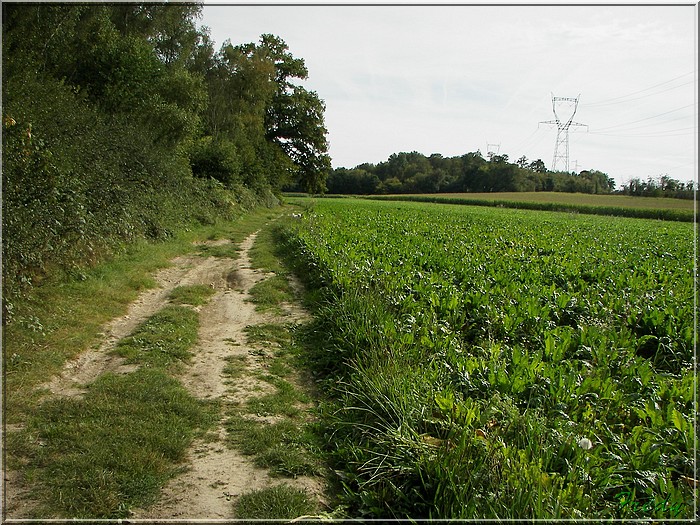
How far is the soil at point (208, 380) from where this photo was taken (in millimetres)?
3082

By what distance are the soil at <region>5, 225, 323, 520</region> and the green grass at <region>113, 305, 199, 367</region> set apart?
0.14m

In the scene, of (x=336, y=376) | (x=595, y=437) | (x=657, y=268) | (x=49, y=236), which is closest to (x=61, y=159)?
(x=49, y=236)

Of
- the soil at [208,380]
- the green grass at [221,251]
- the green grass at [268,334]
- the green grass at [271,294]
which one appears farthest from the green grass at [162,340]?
the green grass at [221,251]

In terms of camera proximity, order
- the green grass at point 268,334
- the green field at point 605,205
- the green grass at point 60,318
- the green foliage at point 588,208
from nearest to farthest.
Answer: the green grass at point 60,318, the green grass at point 268,334, the green foliage at point 588,208, the green field at point 605,205

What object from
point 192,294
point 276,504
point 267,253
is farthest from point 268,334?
point 267,253

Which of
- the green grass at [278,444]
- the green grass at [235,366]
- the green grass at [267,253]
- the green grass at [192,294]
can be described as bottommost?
the green grass at [278,444]

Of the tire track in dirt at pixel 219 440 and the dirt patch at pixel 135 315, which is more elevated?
the dirt patch at pixel 135 315

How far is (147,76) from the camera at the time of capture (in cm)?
1565

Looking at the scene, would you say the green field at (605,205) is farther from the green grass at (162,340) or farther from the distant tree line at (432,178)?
the green grass at (162,340)

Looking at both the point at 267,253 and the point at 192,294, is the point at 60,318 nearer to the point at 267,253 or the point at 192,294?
the point at 192,294

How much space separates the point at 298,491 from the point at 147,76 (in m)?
16.1

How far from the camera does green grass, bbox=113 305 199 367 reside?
558cm

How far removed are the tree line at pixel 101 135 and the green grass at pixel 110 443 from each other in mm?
2297

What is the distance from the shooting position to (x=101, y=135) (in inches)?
500
